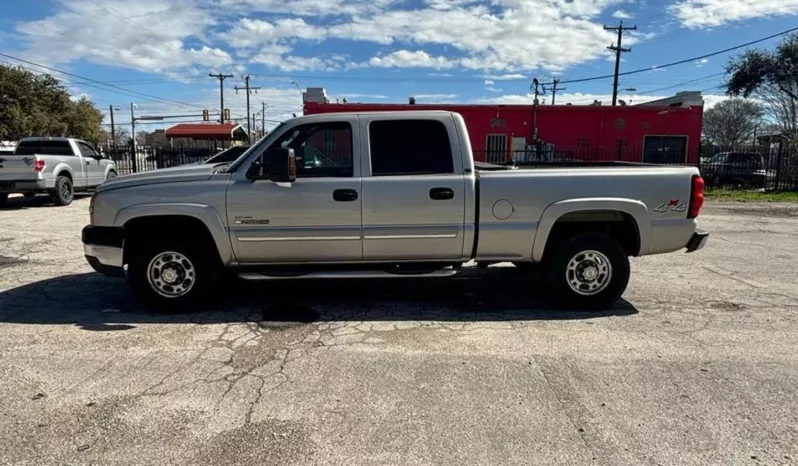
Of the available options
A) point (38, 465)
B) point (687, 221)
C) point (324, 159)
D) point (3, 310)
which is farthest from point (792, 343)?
point (3, 310)

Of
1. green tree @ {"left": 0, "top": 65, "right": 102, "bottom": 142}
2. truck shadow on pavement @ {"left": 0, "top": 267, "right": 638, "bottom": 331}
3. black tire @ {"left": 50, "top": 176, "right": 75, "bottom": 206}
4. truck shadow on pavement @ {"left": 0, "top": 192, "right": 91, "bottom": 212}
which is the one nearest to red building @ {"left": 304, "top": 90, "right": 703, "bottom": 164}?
black tire @ {"left": 50, "top": 176, "right": 75, "bottom": 206}

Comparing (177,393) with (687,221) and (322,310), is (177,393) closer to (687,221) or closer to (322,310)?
(322,310)

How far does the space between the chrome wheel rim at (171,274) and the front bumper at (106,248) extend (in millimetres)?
297

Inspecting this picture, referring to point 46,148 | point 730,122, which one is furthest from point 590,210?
point 730,122

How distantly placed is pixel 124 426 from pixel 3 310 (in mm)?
3200

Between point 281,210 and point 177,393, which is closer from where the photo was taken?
point 177,393

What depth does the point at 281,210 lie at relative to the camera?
16.0 feet

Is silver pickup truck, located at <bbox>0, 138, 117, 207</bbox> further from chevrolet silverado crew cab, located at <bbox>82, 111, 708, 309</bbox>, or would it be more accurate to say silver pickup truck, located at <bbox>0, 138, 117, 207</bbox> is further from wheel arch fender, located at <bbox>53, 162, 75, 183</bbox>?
chevrolet silverado crew cab, located at <bbox>82, 111, 708, 309</bbox>

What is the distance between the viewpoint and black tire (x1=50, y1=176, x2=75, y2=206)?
13.7 m

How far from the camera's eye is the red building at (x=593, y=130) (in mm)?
25219

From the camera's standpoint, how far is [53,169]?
44.5ft

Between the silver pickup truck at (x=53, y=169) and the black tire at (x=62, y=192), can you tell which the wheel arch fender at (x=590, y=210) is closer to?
the silver pickup truck at (x=53, y=169)

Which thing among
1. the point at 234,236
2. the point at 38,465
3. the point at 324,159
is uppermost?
the point at 324,159

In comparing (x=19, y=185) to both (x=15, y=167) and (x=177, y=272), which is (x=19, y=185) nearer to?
(x=15, y=167)
